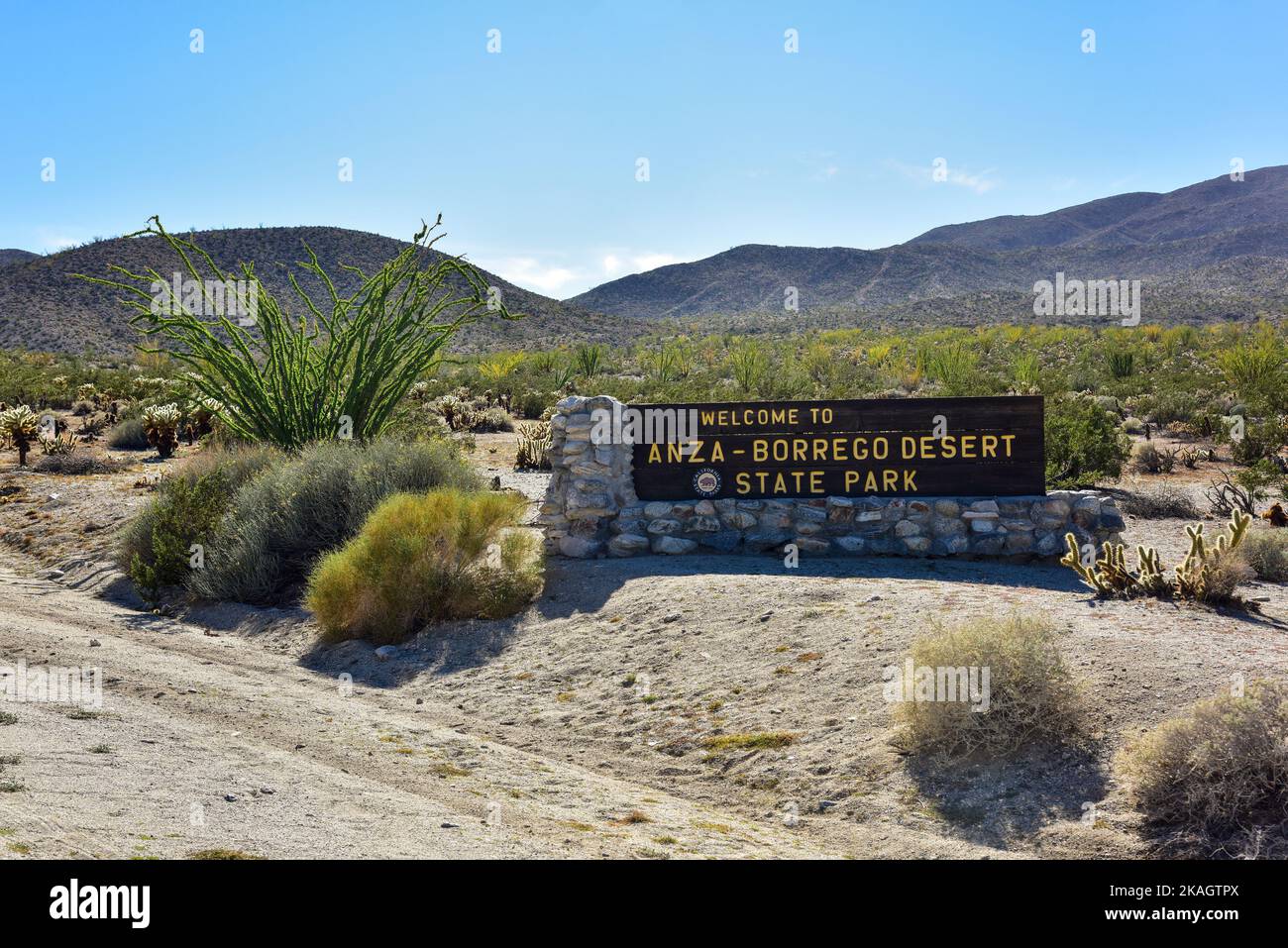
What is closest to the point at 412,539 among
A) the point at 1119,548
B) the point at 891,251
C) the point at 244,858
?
the point at 244,858

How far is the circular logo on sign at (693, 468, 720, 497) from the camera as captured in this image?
37.8ft

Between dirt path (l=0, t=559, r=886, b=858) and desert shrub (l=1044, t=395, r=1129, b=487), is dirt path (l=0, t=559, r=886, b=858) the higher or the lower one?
the lower one

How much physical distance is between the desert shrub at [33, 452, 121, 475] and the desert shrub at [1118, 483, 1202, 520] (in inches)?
641

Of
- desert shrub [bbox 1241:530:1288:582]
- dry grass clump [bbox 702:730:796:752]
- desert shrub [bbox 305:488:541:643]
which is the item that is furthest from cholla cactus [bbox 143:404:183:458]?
desert shrub [bbox 1241:530:1288:582]

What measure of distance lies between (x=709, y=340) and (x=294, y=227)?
129 feet

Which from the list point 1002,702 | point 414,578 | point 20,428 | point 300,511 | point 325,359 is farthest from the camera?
point 20,428

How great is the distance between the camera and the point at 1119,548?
365 inches

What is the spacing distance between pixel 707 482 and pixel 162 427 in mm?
12809

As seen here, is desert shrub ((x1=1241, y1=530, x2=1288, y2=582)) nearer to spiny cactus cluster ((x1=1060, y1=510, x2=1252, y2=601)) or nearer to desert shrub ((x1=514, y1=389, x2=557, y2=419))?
spiny cactus cluster ((x1=1060, y1=510, x2=1252, y2=601))

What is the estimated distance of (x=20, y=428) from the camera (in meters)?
18.9

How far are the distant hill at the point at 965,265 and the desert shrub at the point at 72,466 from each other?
6923cm

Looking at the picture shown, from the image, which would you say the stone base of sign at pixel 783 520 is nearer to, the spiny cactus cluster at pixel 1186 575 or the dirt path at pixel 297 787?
the spiny cactus cluster at pixel 1186 575

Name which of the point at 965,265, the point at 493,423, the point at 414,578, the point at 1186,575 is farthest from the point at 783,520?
the point at 965,265

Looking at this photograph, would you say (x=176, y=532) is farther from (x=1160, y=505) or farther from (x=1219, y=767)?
(x=1160, y=505)
